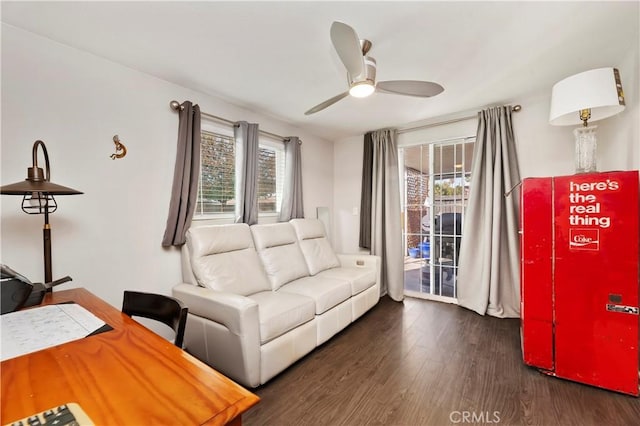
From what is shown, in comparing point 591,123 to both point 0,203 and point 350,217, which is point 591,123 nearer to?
point 350,217

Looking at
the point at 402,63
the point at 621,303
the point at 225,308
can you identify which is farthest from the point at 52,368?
the point at 621,303

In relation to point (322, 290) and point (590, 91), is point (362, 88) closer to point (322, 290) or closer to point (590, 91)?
point (590, 91)

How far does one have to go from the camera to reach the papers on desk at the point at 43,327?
3.08 feet

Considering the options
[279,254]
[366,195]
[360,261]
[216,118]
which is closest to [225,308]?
[279,254]

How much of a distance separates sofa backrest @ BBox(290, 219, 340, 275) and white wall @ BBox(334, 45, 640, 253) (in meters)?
0.89

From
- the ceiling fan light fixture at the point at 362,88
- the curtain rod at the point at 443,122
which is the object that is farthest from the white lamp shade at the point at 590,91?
the ceiling fan light fixture at the point at 362,88

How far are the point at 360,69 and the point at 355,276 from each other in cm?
206

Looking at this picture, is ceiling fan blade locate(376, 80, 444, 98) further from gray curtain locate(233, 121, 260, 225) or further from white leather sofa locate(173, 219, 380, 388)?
white leather sofa locate(173, 219, 380, 388)

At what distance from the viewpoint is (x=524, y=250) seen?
207 centimetres

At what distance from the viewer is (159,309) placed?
1.28 m

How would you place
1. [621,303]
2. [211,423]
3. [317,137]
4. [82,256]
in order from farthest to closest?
1. [317,137]
2. [82,256]
3. [621,303]
4. [211,423]

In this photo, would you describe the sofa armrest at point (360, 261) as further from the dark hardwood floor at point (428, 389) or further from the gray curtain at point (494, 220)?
the gray curtain at point (494, 220)

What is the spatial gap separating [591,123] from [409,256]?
235cm

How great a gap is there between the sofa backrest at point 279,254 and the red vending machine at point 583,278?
A: 201 cm
